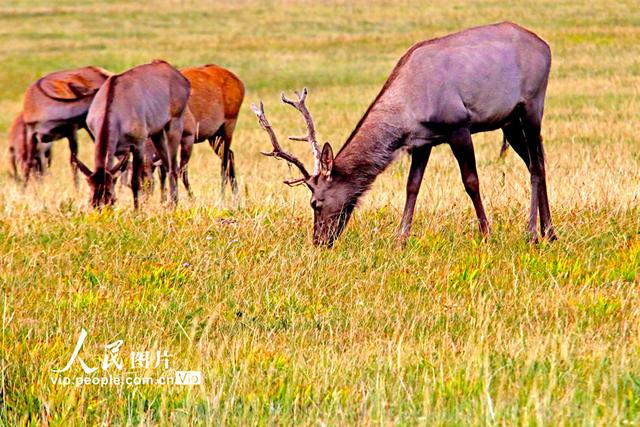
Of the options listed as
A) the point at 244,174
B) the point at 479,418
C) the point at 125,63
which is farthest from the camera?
the point at 125,63

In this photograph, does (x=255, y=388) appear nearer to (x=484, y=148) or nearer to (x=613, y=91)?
(x=484, y=148)

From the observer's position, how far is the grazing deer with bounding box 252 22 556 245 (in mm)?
8578

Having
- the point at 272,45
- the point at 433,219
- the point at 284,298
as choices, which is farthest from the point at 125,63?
the point at 284,298

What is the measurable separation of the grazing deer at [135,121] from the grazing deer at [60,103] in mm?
2024

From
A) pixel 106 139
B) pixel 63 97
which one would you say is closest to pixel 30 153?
pixel 63 97

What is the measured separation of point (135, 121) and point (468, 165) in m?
4.41

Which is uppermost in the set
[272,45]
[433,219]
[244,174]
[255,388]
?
[255,388]

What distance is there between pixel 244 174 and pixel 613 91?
1262 cm

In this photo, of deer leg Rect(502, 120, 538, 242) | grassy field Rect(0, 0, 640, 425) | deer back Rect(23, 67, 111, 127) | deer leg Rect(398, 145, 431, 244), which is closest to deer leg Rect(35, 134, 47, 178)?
deer back Rect(23, 67, 111, 127)

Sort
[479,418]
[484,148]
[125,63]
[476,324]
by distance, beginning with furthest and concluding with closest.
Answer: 1. [125,63]
2. [484,148]
3. [476,324]
4. [479,418]

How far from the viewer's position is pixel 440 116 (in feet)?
28.1

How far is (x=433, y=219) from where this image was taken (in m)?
9.11

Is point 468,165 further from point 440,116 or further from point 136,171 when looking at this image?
point 136,171

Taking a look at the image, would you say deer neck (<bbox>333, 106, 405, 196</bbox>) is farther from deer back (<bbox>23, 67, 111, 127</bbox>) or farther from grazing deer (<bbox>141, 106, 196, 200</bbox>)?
deer back (<bbox>23, 67, 111, 127</bbox>)
